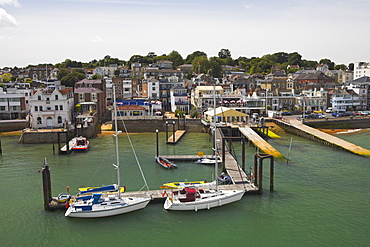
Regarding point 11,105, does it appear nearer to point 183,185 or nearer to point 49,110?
point 49,110

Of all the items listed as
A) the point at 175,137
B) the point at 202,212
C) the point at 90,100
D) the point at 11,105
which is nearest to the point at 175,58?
the point at 90,100

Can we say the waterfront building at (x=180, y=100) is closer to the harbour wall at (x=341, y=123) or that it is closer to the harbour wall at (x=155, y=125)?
the harbour wall at (x=155, y=125)

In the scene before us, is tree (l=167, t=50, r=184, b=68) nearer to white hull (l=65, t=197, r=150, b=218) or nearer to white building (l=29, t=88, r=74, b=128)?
white building (l=29, t=88, r=74, b=128)

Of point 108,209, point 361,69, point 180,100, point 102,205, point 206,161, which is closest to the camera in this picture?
point 108,209

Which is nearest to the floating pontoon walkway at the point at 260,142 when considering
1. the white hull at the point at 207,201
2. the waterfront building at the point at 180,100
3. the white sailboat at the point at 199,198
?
the white hull at the point at 207,201

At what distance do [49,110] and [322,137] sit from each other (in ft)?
156

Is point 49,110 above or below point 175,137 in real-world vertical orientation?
above

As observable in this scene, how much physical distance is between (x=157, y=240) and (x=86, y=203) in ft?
21.9

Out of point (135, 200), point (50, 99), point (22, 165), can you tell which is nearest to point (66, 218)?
point (135, 200)

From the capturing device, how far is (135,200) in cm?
2639

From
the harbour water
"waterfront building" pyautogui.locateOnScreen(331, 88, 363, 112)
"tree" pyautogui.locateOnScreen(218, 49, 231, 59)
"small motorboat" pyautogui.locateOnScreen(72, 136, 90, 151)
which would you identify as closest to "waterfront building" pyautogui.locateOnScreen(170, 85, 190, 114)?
"small motorboat" pyautogui.locateOnScreen(72, 136, 90, 151)

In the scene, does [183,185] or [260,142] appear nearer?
[183,185]

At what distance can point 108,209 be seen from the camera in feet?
83.5

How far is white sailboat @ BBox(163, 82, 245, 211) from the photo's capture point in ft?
86.7
